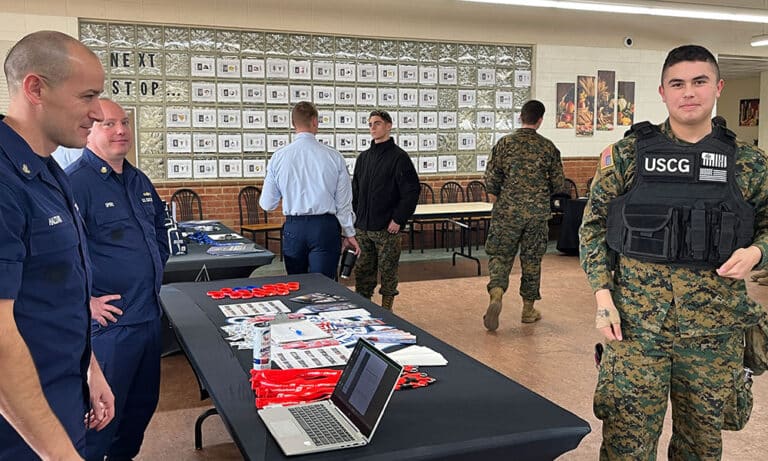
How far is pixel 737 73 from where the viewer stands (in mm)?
14711

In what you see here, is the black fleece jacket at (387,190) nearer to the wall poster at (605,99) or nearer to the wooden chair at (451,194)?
the wooden chair at (451,194)

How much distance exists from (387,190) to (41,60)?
4030 millimetres

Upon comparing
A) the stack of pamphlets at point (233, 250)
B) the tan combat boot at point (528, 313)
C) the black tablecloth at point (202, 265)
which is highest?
the stack of pamphlets at point (233, 250)

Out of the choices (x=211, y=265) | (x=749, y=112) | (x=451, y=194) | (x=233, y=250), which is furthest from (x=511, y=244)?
(x=749, y=112)

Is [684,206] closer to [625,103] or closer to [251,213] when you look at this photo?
[251,213]

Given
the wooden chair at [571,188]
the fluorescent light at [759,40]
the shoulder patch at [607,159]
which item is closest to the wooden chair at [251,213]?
the wooden chair at [571,188]

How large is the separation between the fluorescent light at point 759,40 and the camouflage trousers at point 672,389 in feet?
35.1

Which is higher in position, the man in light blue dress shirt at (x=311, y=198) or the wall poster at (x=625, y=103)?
the wall poster at (x=625, y=103)

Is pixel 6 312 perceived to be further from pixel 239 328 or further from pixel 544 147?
pixel 544 147

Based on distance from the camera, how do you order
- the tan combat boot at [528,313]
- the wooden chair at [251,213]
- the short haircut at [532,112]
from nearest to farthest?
the short haircut at [532,112] → the tan combat boot at [528,313] → the wooden chair at [251,213]

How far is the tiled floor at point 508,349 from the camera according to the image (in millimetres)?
3318

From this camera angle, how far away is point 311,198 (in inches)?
185

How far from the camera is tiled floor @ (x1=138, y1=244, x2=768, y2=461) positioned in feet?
10.9

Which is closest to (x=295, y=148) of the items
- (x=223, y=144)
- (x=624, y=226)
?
(x=624, y=226)
